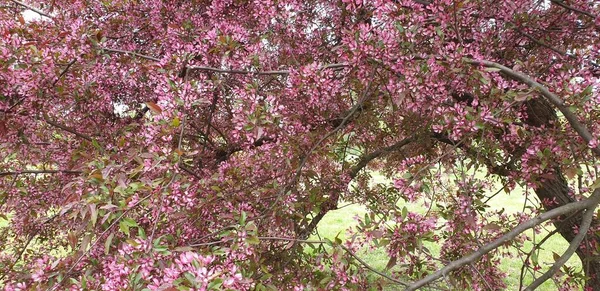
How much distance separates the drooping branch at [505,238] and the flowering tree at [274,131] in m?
0.01

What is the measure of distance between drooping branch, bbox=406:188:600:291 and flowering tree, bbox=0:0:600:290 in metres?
0.01

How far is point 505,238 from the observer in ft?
6.84

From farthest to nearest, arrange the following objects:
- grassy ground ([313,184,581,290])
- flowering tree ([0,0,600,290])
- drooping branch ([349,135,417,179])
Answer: grassy ground ([313,184,581,290]) < drooping branch ([349,135,417,179]) < flowering tree ([0,0,600,290])

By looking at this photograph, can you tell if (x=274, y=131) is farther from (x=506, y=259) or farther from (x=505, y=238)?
(x=506, y=259)

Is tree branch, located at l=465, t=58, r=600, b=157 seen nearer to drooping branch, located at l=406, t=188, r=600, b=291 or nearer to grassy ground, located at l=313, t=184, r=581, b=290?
drooping branch, located at l=406, t=188, r=600, b=291

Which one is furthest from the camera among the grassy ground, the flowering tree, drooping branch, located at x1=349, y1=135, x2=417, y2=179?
the grassy ground

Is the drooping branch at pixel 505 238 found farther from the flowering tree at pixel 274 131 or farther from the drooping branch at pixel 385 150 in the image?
the drooping branch at pixel 385 150

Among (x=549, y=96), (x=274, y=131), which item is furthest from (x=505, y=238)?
(x=274, y=131)

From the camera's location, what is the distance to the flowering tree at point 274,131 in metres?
1.90

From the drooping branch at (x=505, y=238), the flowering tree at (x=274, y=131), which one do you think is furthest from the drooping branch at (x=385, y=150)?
the drooping branch at (x=505, y=238)

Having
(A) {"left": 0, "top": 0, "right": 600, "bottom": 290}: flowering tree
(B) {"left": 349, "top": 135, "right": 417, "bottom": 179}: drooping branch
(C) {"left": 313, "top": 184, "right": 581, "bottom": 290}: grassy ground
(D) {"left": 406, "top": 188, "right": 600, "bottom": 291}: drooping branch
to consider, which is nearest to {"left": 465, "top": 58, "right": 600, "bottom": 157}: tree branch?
(A) {"left": 0, "top": 0, "right": 600, "bottom": 290}: flowering tree

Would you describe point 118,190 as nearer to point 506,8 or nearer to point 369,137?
point 506,8

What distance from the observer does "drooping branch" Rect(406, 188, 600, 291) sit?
1948 millimetres

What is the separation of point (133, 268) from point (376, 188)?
107 inches
